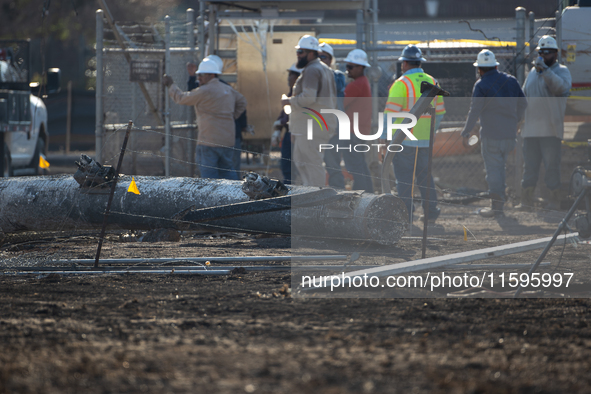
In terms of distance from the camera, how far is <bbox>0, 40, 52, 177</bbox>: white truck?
11031 millimetres

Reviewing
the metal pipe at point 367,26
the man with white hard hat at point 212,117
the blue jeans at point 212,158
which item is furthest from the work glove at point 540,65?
the blue jeans at point 212,158

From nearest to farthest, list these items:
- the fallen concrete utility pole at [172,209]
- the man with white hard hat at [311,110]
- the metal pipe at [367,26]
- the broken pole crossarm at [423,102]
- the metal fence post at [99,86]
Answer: the broken pole crossarm at [423,102] → the fallen concrete utility pole at [172,209] → the man with white hard hat at [311,110] → the metal fence post at [99,86] → the metal pipe at [367,26]

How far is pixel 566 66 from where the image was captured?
33.3 ft

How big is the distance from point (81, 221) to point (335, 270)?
2.96 m

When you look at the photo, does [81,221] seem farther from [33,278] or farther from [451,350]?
[451,350]

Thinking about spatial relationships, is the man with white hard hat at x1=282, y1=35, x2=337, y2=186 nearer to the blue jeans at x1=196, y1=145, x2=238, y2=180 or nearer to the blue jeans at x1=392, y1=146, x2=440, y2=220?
the blue jeans at x1=392, y1=146, x2=440, y2=220

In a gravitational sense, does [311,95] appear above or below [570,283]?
above

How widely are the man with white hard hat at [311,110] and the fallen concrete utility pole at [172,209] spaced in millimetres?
1366

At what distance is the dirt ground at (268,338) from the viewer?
9.46 ft

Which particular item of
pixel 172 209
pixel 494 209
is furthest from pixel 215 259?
pixel 494 209

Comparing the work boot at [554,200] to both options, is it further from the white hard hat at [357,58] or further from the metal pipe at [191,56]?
the metal pipe at [191,56]

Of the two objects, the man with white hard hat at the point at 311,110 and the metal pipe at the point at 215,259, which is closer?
the metal pipe at the point at 215,259

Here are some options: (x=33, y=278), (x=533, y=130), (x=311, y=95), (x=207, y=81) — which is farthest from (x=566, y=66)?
(x=33, y=278)

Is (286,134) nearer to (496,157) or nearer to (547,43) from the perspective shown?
(496,157)
